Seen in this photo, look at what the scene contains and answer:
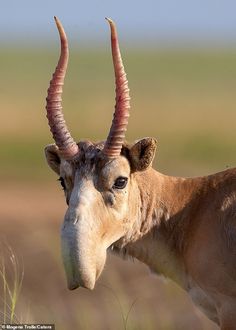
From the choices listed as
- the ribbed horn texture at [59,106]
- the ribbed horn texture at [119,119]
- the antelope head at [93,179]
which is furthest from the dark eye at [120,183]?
the ribbed horn texture at [59,106]

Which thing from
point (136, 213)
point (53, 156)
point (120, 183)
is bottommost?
point (136, 213)

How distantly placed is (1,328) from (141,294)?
5201mm

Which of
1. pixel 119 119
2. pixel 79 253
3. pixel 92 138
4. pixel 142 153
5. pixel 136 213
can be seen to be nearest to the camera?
pixel 79 253

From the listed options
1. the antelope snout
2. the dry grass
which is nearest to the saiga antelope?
the antelope snout

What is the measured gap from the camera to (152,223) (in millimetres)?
Answer: 11758

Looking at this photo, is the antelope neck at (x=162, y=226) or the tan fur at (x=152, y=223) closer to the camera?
the tan fur at (x=152, y=223)

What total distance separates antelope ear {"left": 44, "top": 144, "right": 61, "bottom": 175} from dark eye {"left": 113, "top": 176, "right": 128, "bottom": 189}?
654 mm

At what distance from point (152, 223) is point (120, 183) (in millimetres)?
845

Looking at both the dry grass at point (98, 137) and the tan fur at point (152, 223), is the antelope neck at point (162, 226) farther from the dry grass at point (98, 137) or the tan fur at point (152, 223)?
the dry grass at point (98, 137)

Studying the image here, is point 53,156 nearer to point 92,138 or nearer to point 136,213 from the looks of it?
point 136,213

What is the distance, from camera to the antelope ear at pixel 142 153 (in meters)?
11.2

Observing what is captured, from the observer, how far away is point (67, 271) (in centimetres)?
1067

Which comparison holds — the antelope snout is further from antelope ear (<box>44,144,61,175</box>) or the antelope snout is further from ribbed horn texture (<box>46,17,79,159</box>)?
antelope ear (<box>44,144,61,175</box>)

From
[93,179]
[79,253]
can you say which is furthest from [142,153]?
[79,253]
